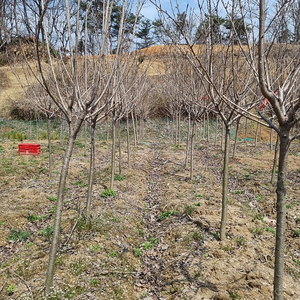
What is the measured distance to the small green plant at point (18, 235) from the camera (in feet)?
14.9

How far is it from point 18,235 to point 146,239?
7.78 feet

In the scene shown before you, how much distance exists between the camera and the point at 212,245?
450 centimetres

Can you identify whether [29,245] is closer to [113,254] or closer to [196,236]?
[113,254]

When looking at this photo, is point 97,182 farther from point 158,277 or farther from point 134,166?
point 158,277

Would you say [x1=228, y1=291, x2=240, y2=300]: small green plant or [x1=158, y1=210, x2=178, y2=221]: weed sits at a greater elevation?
[x1=228, y1=291, x2=240, y2=300]: small green plant

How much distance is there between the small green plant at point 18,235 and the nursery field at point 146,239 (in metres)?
0.02

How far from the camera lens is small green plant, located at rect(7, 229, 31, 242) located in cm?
454

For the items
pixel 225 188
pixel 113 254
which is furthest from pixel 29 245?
pixel 225 188

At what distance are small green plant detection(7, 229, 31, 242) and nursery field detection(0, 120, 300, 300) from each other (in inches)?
0.7

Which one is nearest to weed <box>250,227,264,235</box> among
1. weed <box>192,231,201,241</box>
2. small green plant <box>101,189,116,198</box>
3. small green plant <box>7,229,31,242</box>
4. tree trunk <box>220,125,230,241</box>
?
tree trunk <box>220,125,230,241</box>

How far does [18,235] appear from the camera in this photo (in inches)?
181

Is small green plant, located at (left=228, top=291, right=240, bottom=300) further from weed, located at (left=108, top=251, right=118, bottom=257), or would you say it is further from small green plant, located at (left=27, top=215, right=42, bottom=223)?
small green plant, located at (left=27, top=215, right=42, bottom=223)

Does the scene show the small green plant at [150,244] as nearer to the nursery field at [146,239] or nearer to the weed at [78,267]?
the nursery field at [146,239]

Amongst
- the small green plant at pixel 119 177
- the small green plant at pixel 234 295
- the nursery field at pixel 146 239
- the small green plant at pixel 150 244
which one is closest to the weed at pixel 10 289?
the nursery field at pixel 146 239
